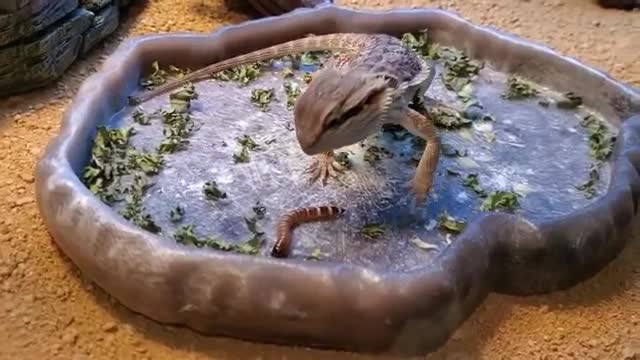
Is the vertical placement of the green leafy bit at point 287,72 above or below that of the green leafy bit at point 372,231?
below

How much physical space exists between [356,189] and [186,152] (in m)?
0.70

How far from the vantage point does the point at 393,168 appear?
10.6ft

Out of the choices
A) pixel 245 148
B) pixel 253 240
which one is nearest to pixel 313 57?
pixel 245 148

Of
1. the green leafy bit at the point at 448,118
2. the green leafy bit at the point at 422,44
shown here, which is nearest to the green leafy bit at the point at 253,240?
the green leafy bit at the point at 448,118

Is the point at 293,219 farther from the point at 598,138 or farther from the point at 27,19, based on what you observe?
the point at 27,19

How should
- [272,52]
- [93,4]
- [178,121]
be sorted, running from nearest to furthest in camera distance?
[178,121], [272,52], [93,4]

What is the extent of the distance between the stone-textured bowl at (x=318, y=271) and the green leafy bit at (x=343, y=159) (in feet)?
2.04

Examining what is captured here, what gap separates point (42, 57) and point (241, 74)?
0.94m

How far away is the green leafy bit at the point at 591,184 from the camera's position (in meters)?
3.17

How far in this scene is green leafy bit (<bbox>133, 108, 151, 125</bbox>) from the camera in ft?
11.2

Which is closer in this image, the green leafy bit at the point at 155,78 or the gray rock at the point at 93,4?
the green leafy bit at the point at 155,78

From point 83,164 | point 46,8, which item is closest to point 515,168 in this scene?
point 83,164

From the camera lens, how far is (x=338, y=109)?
274 centimetres

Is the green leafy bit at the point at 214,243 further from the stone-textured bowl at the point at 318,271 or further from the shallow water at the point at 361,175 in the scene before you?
the stone-textured bowl at the point at 318,271
